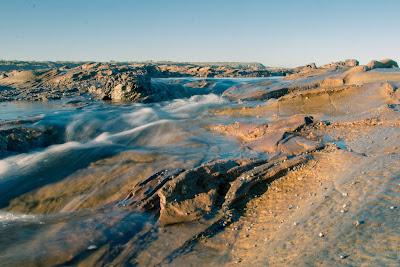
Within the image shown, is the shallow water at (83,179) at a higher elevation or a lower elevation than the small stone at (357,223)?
lower

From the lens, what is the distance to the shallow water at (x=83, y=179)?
18.0ft

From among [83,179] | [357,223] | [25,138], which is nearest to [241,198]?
[357,223]

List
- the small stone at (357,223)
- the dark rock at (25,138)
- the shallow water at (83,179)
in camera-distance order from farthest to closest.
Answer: the dark rock at (25,138), the shallow water at (83,179), the small stone at (357,223)

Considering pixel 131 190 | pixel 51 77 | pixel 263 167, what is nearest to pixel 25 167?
pixel 131 190

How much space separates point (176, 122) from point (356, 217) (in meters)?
7.22

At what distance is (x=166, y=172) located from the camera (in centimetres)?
718

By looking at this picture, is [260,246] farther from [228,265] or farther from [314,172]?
[314,172]

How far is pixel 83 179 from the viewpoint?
298 inches

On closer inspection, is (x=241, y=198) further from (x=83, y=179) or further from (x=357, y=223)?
(x=83, y=179)

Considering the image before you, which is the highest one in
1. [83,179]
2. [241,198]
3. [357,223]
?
[357,223]

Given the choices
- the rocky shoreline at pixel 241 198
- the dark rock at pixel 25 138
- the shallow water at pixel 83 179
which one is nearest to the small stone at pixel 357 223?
the rocky shoreline at pixel 241 198

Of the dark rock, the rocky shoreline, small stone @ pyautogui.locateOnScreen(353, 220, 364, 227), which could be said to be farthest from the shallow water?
small stone @ pyautogui.locateOnScreen(353, 220, 364, 227)

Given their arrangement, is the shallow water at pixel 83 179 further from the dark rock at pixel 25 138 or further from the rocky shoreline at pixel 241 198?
the dark rock at pixel 25 138

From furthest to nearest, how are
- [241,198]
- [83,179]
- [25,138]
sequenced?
[25,138] → [83,179] → [241,198]
